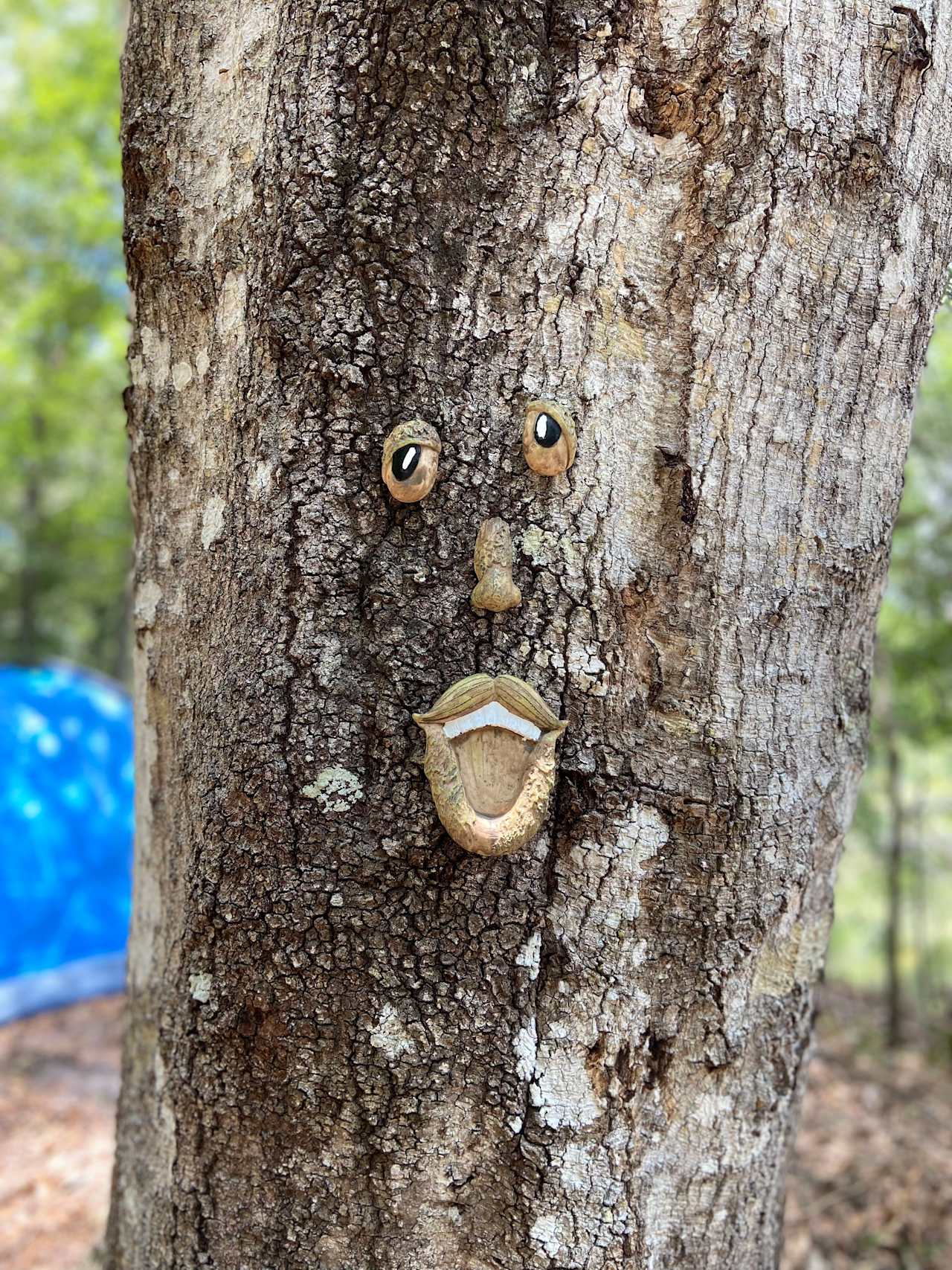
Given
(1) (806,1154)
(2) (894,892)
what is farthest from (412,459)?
(2) (894,892)

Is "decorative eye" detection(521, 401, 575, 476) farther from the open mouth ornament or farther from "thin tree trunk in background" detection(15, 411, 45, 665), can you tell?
"thin tree trunk in background" detection(15, 411, 45, 665)

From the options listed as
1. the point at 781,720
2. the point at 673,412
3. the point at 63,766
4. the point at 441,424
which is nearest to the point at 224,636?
the point at 441,424

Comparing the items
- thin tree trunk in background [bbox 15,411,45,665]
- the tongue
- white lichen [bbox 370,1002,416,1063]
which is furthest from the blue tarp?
thin tree trunk in background [bbox 15,411,45,665]

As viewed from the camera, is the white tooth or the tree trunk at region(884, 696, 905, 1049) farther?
the tree trunk at region(884, 696, 905, 1049)

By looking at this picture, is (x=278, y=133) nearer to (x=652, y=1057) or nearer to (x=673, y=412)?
(x=673, y=412)

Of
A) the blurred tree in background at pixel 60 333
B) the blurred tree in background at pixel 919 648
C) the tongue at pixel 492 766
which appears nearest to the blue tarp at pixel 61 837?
the blurred tree in background at pixel 60 333

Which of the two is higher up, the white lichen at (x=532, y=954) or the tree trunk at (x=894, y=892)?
the tree trunk at (x=894, y=892)

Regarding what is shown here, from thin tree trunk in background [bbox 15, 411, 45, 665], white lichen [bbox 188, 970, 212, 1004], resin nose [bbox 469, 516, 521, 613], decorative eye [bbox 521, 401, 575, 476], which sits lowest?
white lichen [bbox 188, 970, 212, 1004]

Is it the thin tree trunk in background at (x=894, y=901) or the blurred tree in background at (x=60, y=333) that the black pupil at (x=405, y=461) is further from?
the blurred tree in background at (x=60, y=333)
